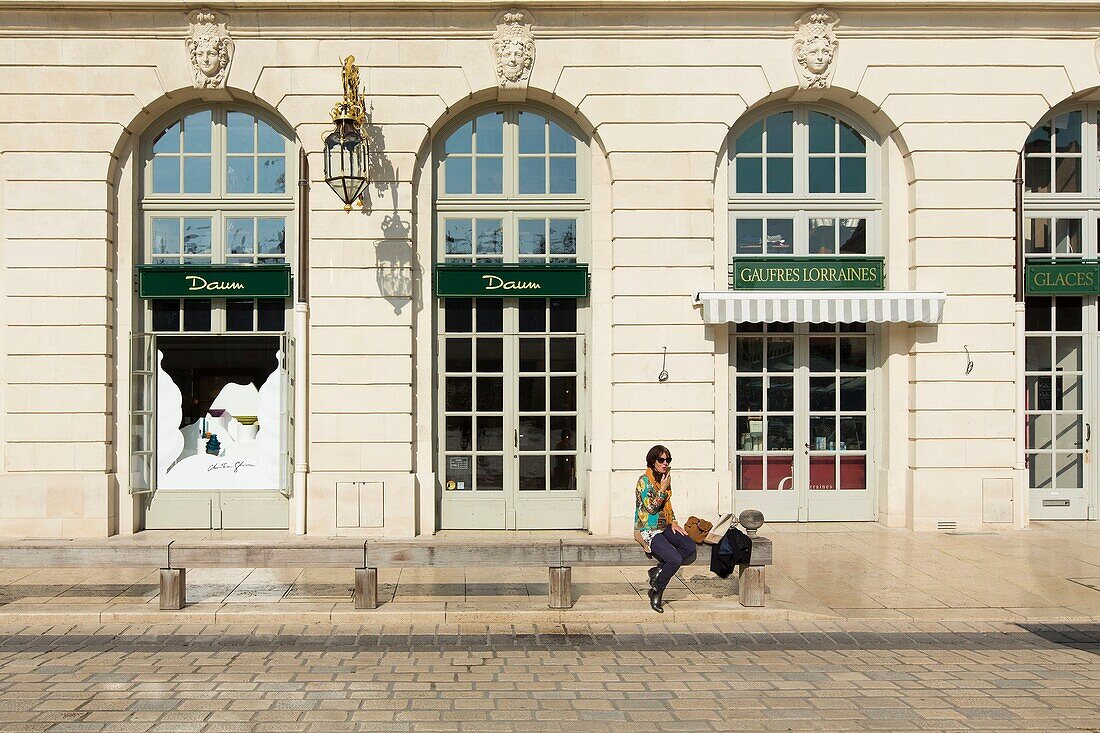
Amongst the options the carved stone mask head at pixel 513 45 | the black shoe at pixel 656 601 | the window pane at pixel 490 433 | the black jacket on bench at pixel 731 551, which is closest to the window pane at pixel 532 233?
the carved stone mask head at pixel 513 45

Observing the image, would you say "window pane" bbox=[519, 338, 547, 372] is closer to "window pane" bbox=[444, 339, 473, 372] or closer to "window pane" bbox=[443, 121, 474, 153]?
"window pane" bbox=[444, 339, 473, 372]

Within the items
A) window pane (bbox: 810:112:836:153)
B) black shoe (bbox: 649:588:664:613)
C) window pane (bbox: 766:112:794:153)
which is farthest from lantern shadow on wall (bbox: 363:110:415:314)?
window pane (bbox: 810:112:836:153)

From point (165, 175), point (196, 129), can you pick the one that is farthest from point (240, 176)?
point (165, 175)

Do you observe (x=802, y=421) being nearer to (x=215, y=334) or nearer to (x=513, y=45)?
(x=513, y=45)

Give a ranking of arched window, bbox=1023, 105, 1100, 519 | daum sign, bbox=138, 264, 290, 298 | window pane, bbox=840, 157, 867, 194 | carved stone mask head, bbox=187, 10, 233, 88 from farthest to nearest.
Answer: arched window, bbox=1023, 105, 1100, 519 < window pane, bbox=840, 157, 867, 194 < daum sign, bbox=138, 264, 290, 298 < carved stone mask head, bbox=187, 10, 233, 88

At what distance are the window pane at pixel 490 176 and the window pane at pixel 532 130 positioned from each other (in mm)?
470

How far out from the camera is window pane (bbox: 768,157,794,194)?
13680 mm

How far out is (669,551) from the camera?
8.41 meters

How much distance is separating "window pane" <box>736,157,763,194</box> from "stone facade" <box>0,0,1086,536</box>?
55 cm

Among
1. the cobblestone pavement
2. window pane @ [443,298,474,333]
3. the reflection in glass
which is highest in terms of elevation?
window pane @ [443,298,474,333]

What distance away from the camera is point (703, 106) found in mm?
12969

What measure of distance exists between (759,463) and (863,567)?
3.15m

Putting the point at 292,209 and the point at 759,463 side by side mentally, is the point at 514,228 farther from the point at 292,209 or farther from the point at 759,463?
the point at 759,463

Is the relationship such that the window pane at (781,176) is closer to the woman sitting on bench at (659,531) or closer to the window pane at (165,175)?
the woman sitting on bench at (659,531)
